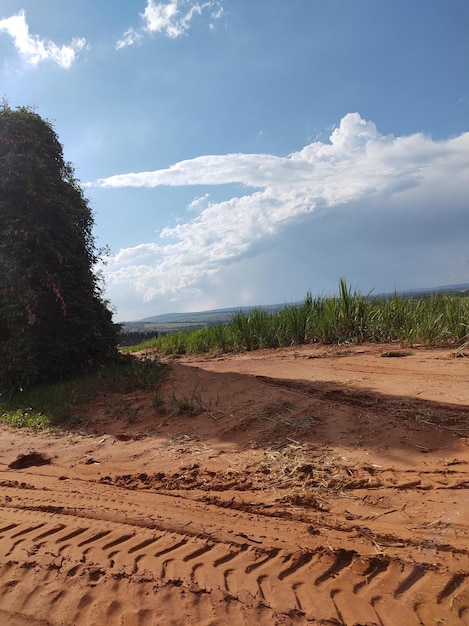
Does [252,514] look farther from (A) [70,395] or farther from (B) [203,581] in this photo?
(A) [70,395]

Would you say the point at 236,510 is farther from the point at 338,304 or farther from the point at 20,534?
the point at 338,304

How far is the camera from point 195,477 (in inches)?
138

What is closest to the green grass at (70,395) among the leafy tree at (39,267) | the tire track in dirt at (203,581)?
the leafy tree at (39,267)

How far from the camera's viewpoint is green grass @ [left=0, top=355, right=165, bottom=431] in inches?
232

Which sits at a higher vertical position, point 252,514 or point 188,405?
point 188,405

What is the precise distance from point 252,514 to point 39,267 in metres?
5.86

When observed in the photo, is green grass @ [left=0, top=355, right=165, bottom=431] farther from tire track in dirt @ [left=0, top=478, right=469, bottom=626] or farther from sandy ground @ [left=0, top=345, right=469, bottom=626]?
tire track in dirt @ [left=0, top=478, right=469, bottom=626]

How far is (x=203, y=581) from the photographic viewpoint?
214cm

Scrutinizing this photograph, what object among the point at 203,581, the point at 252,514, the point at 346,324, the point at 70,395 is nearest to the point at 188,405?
the point at 70,395

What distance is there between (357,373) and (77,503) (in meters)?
4.28

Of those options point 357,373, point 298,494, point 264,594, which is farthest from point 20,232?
point 264,594

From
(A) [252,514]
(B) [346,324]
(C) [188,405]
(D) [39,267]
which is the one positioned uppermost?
(D) [39,267]

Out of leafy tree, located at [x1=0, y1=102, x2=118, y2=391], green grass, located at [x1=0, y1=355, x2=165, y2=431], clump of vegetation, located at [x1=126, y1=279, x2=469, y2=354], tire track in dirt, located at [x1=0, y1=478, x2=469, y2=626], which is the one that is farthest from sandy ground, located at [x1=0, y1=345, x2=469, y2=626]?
clump of vegetation, located at [x1=126, y1=279, x2=469, y2=354]

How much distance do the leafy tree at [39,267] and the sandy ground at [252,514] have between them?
2.27 m
